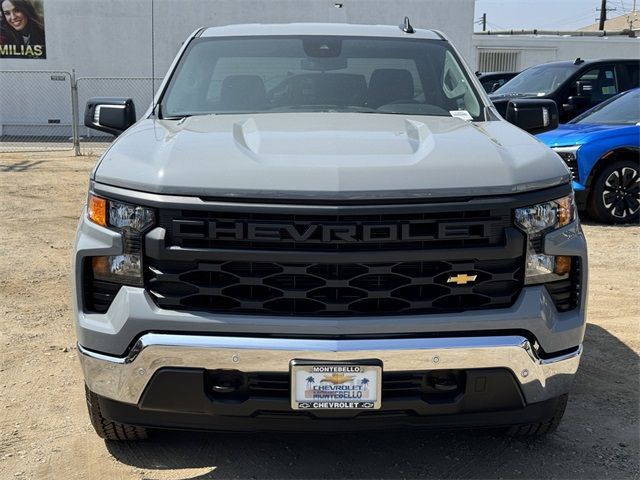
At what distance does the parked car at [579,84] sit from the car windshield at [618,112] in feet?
7.61

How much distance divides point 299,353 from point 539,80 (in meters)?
11.2

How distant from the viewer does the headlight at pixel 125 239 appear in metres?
2.73

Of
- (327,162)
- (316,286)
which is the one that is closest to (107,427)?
(316,286)

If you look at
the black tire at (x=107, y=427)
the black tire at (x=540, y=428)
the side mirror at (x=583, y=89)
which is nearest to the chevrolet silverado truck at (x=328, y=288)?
the black tire at (x=107, y=427)

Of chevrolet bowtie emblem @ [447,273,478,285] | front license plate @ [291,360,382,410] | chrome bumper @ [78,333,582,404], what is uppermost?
chevrolet bowtie emblem @ [447,273,478,285]

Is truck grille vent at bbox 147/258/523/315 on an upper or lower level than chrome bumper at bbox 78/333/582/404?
upper

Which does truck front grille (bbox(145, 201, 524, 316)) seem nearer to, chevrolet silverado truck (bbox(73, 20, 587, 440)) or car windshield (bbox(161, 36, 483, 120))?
chevrolet silverado truck (bbox(73, 20, 587, 440))

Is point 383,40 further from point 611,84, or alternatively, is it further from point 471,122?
point 611,84

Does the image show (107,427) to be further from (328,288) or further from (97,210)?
(328,288)

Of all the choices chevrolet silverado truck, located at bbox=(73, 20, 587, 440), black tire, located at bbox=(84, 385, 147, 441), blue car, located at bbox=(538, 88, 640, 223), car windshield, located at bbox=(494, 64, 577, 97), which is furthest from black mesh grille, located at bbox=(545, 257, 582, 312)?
car windshield, located at bbox=(494, 64, 577, 97)

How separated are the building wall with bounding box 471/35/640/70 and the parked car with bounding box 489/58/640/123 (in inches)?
532

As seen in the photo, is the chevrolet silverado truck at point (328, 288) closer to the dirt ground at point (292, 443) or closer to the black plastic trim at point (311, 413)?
the black plastic trim at point (311, 413)

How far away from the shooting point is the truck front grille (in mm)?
2658

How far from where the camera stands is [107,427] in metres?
3.20
